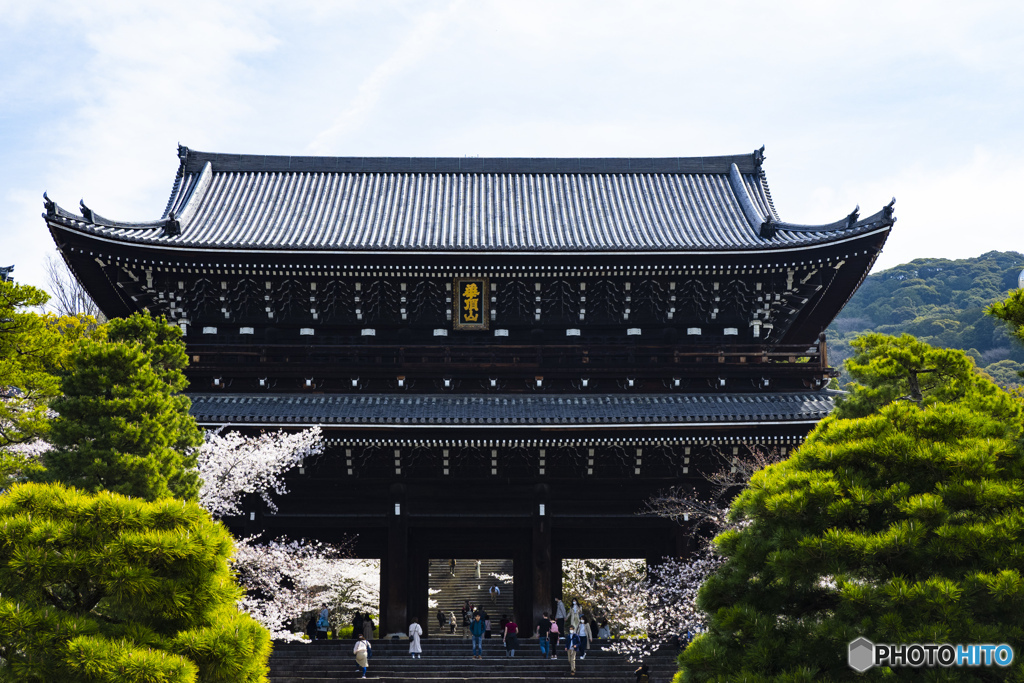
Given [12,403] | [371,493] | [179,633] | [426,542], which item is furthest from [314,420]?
[179,633]

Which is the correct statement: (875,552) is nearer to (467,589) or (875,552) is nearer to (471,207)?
(471,207)

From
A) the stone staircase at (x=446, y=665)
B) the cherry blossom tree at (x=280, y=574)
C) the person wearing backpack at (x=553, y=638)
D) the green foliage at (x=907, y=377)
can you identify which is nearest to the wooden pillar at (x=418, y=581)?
the cherry blossom tree at (x=280, y=574)

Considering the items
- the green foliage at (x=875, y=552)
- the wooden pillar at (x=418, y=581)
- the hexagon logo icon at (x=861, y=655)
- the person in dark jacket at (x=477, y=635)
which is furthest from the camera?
the wooden pillar at (x=418, y=581)

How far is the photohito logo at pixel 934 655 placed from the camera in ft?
23.0

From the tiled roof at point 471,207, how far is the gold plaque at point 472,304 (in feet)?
3.64

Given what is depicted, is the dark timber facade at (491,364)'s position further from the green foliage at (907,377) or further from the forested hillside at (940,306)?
the forested hillside at (940,306)

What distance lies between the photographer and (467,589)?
116ft

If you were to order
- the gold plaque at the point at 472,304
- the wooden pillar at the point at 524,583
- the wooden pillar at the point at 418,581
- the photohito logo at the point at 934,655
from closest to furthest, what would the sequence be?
the photohito logo at the point at 934,655, the wooden pillar at the point at 524,583, the wooden pillar at the point at 418,581, the gold plaque at the point at 472,304

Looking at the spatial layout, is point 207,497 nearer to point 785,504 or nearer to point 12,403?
point 12,403

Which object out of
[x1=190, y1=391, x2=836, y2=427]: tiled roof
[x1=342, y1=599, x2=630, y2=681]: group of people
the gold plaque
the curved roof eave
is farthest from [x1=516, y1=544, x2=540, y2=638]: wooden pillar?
the curved roof eave

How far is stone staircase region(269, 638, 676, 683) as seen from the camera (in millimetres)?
15758

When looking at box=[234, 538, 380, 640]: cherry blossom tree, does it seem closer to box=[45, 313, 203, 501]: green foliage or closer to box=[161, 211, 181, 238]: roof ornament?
box=[45, 313, 203, 501]: green foliage

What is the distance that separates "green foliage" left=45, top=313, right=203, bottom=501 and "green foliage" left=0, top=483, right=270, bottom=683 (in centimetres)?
400

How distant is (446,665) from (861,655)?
1071 centimetres
